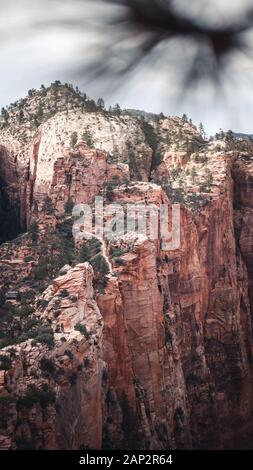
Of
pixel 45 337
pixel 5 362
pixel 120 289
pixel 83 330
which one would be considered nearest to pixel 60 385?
pixel 45 337

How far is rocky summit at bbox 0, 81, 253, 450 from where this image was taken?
933 inches

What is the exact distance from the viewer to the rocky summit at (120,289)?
23688 millimetres

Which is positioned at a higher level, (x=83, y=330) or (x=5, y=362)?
(x=83, y=330)

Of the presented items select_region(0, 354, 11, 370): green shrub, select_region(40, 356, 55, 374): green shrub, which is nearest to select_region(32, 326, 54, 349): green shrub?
select_region(40, 356, 55, 374): green shrub

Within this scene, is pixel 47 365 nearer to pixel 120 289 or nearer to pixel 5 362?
pixel 5 362

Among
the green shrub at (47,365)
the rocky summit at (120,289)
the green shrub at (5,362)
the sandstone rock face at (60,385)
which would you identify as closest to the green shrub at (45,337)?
the rocky summit at (120,289)

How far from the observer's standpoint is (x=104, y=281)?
30875mm

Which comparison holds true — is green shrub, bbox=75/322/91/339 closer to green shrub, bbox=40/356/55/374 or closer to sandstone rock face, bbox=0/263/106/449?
sandstone rock face, bbox=0/263/106/449

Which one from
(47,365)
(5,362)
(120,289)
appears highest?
(120,289)

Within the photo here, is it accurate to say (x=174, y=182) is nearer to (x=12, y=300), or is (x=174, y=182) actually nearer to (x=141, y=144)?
(x=141, y=144)

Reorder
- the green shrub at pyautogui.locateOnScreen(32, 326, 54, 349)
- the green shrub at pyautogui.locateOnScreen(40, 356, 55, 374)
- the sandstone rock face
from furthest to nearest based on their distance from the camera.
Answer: the green shrub at pyautogui.locateOnScreen(32, 326, 54, 349)
the green shrub at pyautogui.locateOnScreen(40, 356, 55, 374)
the sandstone rock face

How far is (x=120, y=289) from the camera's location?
3309 centimetres

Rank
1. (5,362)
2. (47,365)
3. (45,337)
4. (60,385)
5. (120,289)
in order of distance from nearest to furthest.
→ (5,362) < (60,385) < (47,365) < (45,337) < (120,289)
